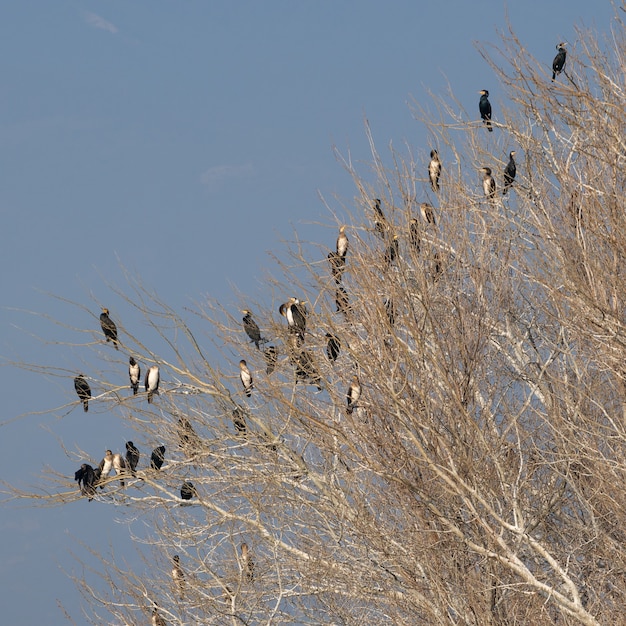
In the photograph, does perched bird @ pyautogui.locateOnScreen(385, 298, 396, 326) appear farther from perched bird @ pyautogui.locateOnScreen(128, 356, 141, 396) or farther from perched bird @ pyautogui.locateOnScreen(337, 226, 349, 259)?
perched bird @ pyautogui.locateOnScreen(128, 356, 141, 396)

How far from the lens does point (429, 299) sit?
1029 cm

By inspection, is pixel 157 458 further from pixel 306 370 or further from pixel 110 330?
pixel 306 370

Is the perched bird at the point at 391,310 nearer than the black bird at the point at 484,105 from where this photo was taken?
Yes

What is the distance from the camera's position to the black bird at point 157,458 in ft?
34.8

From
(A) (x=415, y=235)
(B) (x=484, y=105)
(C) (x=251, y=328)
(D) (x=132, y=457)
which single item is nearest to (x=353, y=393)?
(C) (x=251, y=328)

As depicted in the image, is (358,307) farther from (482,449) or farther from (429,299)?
(482,449)

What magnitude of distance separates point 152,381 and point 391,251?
9.42 ft

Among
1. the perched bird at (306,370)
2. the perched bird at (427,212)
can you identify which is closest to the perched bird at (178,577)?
the perched bird at (306,370)

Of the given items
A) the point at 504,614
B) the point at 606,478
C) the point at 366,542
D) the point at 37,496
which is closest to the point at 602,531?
the point at 606,478

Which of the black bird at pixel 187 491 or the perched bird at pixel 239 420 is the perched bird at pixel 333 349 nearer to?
the perched bird at pixel 239 420

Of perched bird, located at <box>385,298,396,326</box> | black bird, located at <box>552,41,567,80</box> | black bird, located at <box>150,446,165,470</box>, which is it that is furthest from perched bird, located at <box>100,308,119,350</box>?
black bird, located at <box>552,41,567,80</box>

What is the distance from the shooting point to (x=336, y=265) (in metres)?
11.1

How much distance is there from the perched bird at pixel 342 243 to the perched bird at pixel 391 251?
0.85 meters

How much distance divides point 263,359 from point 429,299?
1813 mm
